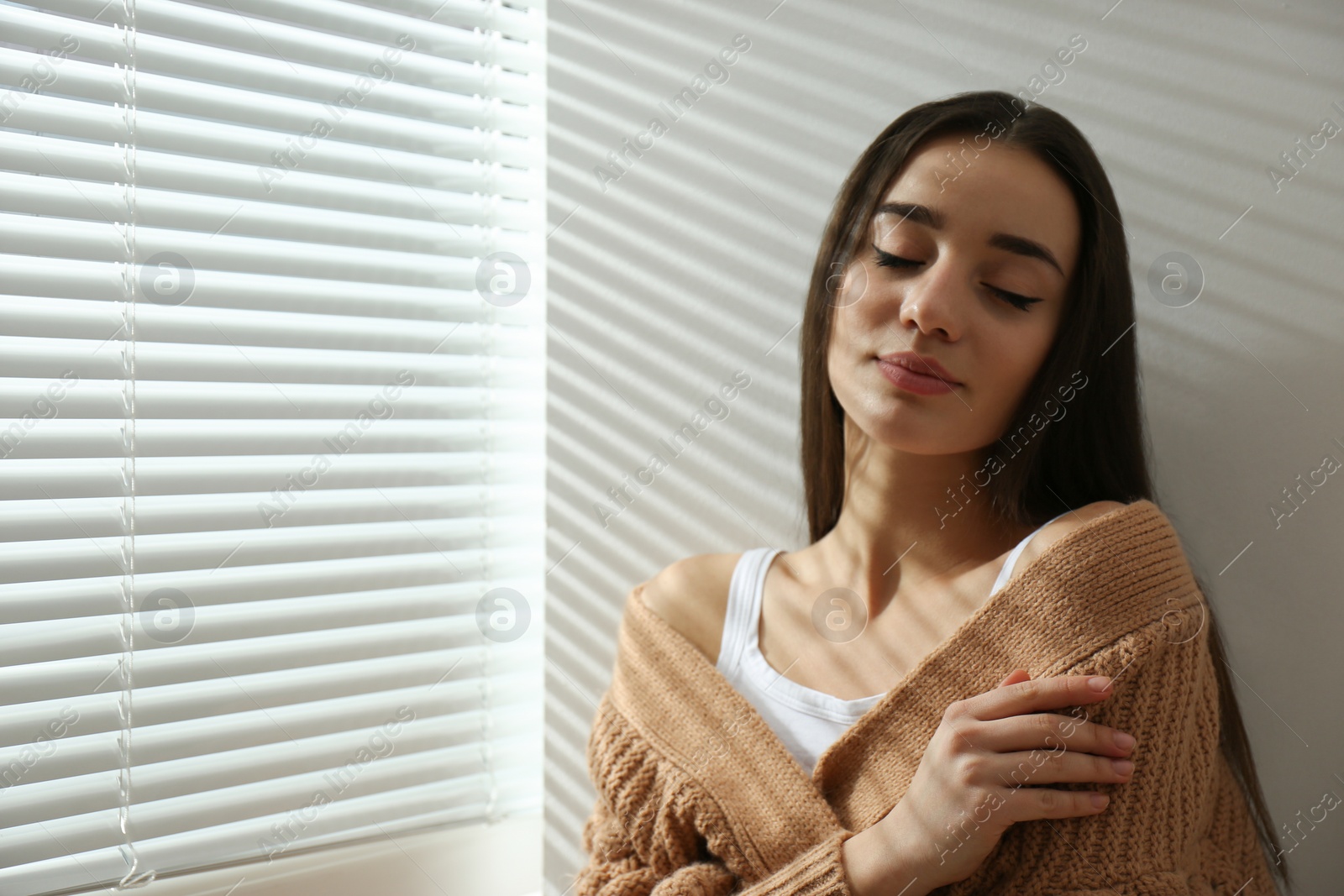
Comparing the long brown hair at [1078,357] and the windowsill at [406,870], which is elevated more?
the long brown hair at [1078,357]

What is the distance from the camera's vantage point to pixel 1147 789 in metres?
0.76

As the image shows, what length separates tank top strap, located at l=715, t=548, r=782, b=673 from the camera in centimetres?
103

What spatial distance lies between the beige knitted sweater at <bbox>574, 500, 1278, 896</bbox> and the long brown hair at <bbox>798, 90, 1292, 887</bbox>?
0.10 meters

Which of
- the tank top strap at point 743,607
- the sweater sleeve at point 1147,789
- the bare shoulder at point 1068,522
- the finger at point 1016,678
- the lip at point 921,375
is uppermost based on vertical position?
the lip at point 921,375

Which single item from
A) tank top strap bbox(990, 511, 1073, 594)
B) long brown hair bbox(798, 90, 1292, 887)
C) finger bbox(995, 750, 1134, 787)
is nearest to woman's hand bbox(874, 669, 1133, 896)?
finger bbox(995, 750, 1134, 787)

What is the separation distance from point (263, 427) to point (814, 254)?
79cm

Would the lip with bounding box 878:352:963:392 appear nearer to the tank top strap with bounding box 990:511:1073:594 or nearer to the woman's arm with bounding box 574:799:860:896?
the tank top strap with bounding box 990:511:1073:594

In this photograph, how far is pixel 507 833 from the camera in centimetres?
128

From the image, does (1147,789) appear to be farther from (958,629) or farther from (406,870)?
(406,870)

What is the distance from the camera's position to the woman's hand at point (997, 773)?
2.45 feet

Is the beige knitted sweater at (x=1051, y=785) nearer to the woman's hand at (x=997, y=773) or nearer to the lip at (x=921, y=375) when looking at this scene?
the woman's hand at (x=997, y=773)

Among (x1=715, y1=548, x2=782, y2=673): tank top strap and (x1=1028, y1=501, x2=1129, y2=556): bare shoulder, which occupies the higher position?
(x1=1028, y1=501, x2=1129, y2=556): bare shoulder

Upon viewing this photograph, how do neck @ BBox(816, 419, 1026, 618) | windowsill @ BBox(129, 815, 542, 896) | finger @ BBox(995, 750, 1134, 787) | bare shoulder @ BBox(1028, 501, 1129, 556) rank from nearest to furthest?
finger @ BBox(995, 750, 1134, 787)
bare shoulder @ BBox(1028, 501, 1129, 556)
neck @ BBox(816, 419, 1026, 618)
windowsill @ BBox(129, 815, 542, 896)

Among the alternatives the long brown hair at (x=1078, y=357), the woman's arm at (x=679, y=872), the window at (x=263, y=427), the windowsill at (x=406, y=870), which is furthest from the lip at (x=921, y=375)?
the windowsill at (x=406, y=870)
